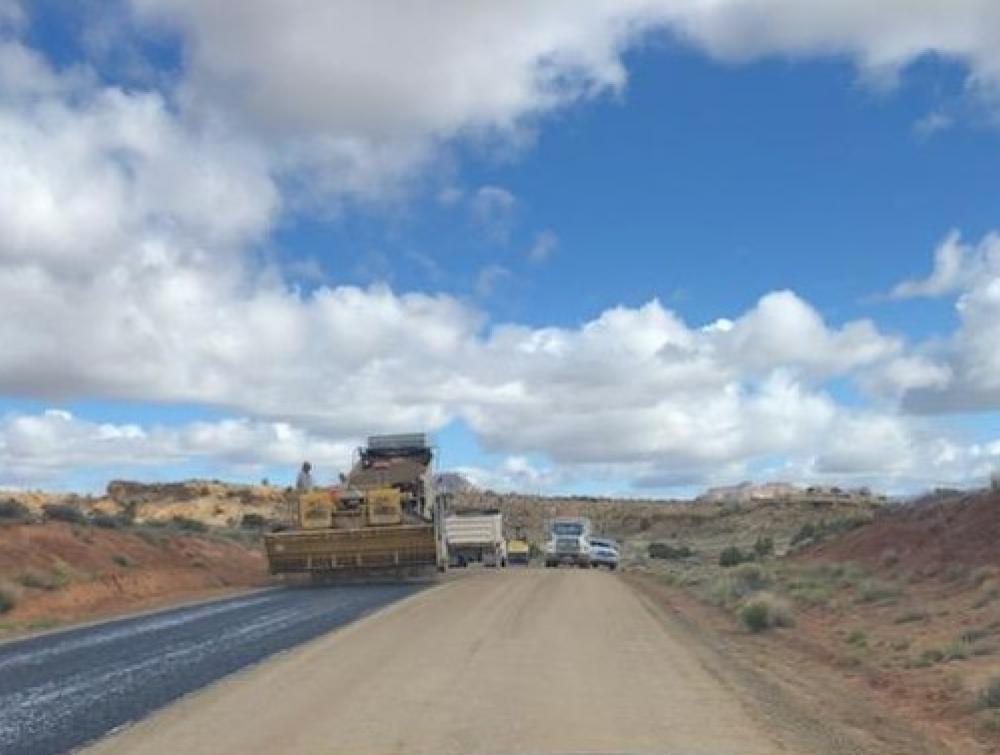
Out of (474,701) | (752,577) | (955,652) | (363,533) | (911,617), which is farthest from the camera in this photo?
(363,533)

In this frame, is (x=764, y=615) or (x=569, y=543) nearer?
(x=764, y=615)

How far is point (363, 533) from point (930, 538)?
18.0m

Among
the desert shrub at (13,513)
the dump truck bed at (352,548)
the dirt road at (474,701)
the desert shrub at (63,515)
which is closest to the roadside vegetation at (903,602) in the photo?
the dirt road at (474,701)

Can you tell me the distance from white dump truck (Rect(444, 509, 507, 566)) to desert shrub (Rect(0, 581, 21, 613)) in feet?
89.3

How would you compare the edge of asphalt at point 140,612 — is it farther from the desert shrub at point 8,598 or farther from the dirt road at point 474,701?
the dirt road at point 474,701

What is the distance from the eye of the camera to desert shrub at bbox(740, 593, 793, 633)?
24.0m

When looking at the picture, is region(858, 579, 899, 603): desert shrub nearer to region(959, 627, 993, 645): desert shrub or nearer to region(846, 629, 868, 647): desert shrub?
region(846, 629, 868, 647): desert shrub

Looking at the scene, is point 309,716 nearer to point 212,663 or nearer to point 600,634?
point 212,663

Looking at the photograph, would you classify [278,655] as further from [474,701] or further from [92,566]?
[92,566]

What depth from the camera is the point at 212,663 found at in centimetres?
1739

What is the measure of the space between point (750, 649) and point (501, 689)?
7.76 meters

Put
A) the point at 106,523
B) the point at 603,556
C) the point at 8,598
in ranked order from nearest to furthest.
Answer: the point at 8,598
the point at 106,523
the point at 603,556

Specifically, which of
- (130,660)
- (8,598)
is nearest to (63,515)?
(8,598)

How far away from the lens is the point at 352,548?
1560 inches
